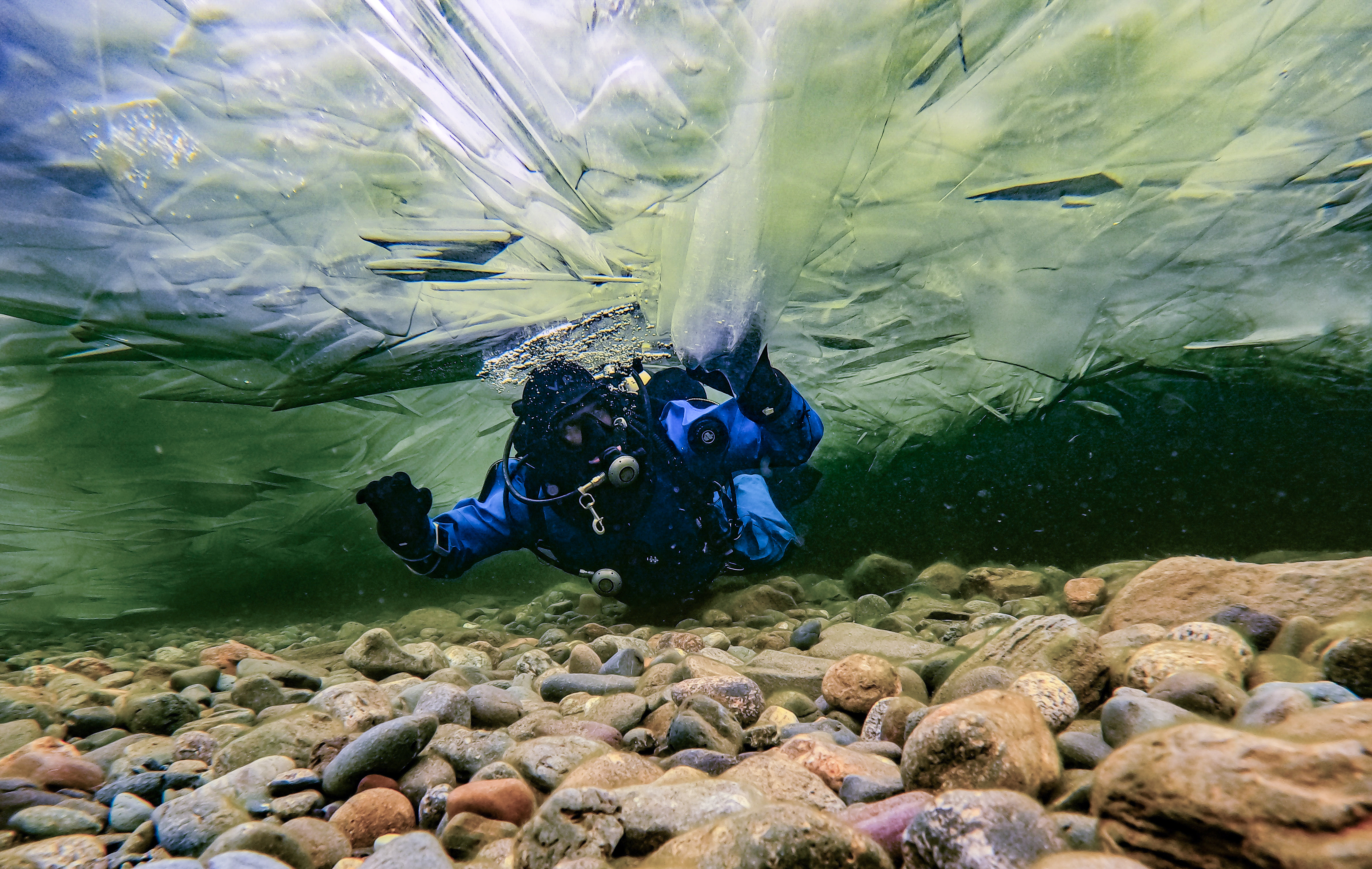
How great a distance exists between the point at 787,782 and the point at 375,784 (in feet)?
4.37

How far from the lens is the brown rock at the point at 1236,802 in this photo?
2.73 ft

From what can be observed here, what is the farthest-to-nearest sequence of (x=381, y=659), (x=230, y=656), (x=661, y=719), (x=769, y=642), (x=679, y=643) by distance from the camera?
(x=230, y=656)
(x=769, y=642)
(x=679, y=643)
(x=381, y=659)
(x=661, y=719)

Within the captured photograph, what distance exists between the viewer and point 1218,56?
4078mm

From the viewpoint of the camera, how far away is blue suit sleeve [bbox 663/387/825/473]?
612cm

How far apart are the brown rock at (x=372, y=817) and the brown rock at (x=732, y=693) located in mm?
998

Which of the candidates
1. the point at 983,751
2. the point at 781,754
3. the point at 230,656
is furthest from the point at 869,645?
the point at 230,656

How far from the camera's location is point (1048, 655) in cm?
202

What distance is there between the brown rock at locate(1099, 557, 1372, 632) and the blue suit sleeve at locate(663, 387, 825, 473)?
3482mm

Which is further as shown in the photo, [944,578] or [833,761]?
[944,578]

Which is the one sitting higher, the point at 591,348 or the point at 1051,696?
the point at 591,348

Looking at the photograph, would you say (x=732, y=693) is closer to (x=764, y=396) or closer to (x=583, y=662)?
(x=583, y=662)

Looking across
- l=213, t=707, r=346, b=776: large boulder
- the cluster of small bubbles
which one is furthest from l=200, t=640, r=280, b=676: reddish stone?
the cluster of small bubbles

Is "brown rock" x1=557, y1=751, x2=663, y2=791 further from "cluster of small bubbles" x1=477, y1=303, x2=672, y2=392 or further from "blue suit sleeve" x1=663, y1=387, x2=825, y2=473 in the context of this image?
"cluster of small bubbles" x1=477, y1=303, x2=672, y2=392

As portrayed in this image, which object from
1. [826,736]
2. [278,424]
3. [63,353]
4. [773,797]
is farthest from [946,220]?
[278,424]
